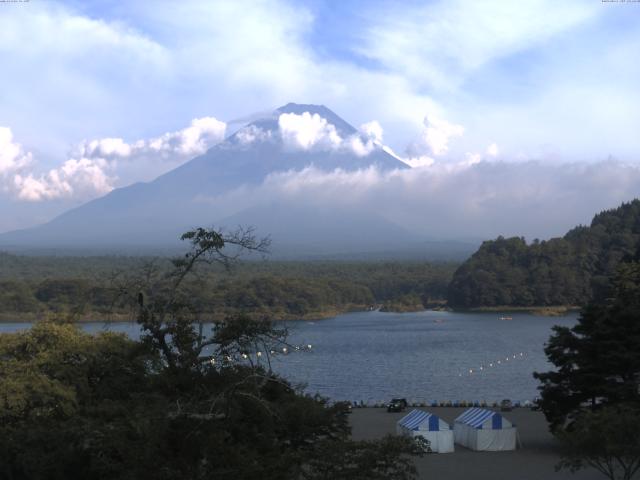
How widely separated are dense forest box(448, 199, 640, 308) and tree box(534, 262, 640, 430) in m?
51.0

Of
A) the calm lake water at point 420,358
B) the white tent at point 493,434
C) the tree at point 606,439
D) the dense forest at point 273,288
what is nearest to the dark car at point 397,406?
the calm lake water at point 420,358

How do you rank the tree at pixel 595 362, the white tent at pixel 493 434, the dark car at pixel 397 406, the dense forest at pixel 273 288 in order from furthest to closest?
the dense forest at pixel 273 288, the dark car at pixel 397 406, the white tent at pixel 493 434, the tree at pixel 595 362

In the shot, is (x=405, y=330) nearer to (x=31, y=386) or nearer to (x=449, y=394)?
(x=449, y=394)

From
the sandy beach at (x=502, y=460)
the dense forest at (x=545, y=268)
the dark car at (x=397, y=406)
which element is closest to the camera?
the sandy beach at (x=502, y=460)

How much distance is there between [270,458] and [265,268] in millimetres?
79827

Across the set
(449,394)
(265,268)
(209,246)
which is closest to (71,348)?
(209,246)

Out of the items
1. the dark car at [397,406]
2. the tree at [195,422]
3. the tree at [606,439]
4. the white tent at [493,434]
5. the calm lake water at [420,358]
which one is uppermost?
the tree at [195,422]

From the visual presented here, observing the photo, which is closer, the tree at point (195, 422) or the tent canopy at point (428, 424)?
the tree at point (195, 422)

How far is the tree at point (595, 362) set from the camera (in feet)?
48.4

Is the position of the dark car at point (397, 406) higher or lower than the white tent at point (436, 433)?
lower

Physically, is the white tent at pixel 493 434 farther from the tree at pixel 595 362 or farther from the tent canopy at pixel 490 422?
the tree at pixel 595 362

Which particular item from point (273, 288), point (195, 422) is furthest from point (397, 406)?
point (273, 288)

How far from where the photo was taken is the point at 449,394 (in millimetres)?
26641

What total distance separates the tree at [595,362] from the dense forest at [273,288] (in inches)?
1041
